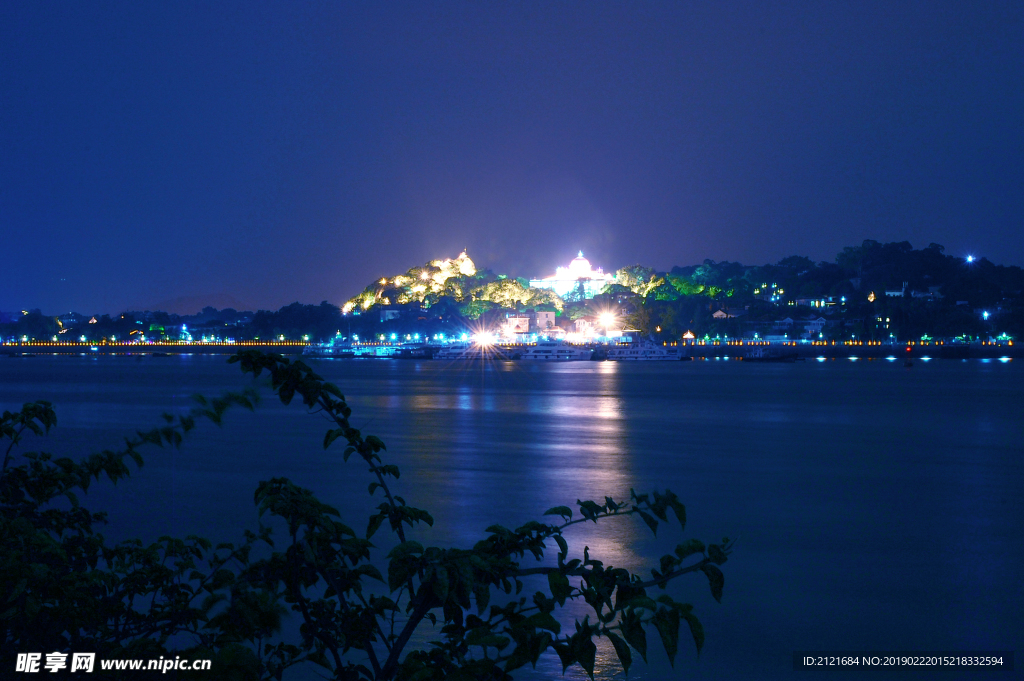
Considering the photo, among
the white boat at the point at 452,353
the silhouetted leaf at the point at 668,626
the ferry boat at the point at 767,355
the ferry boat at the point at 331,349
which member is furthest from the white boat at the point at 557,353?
the silhouetted leaf at the point at 668,626

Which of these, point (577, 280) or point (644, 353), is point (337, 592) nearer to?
point (644, 353)

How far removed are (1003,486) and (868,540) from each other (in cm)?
485

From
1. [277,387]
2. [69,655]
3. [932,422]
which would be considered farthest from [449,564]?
[932,422]

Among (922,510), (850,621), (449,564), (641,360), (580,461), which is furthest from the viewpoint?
(641,360)

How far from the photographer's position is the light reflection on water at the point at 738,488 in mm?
5332

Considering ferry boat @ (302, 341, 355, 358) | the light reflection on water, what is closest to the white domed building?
ferry boat @ (302, 341, 355, 358)

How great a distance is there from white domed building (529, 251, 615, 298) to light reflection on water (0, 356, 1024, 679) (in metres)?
81.3

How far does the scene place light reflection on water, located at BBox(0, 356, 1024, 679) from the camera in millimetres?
5332

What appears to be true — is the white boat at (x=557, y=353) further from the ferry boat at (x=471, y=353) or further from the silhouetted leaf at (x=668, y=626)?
the silhouetted leaf at (x=668, y=626)

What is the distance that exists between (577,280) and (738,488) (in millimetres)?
100207

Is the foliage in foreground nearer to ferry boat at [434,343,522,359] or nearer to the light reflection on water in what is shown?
the light reflection on water

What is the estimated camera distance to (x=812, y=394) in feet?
100

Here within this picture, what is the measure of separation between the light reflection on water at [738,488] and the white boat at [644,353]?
40328mm

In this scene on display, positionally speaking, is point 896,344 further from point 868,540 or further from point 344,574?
point 344,574
